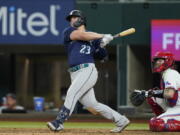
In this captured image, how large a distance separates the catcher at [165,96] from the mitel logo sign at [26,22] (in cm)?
1110

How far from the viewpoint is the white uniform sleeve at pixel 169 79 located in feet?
29.0

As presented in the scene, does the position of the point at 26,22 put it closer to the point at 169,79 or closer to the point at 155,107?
the point at 155,107

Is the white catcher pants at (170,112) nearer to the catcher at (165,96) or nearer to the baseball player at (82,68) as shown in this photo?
the catcher at (165,96)

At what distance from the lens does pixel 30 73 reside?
2266 centimetres

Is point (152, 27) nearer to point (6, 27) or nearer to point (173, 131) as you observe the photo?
point (6, 27)

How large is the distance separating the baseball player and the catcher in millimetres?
566

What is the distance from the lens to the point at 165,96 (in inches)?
345

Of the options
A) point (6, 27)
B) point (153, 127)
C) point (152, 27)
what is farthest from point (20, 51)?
point (153, 127)

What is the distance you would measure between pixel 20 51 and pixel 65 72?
71.1 inches

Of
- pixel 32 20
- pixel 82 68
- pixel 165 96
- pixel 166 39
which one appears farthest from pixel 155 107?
pixel 32 20

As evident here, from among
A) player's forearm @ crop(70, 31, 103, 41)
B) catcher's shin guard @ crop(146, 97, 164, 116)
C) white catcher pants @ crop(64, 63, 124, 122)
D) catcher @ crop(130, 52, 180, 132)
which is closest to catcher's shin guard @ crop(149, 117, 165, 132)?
catcher @ crop(130, 52, 180, 132)

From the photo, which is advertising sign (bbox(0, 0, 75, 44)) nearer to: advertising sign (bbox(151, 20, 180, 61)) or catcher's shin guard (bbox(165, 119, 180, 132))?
advertising sign (bbox(151, 20, 180, 61))

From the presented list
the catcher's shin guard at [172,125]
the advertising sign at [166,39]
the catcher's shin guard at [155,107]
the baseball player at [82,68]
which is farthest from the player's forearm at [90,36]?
the advertising sign at [166,39]

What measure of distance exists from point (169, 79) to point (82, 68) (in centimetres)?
130
